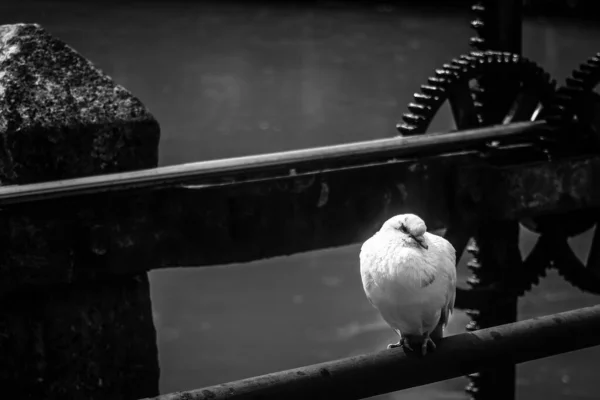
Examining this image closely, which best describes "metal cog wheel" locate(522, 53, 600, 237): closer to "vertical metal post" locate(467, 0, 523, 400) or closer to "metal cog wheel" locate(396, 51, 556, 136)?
"metal cog wheel" locate(396, 51, 556, 136)

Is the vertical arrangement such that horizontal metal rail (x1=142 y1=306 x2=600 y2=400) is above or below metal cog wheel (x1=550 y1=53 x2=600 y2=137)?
above

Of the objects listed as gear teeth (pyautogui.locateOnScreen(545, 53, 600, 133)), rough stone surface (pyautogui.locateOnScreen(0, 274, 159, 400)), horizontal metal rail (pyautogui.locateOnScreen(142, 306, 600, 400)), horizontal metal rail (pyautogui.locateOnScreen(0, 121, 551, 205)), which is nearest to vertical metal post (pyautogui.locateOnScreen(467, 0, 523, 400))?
gear teeth (pyautogui.locateOnScreen(545, 53, 600, 133))

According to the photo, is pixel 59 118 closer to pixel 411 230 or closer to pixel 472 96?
pixel 411 230

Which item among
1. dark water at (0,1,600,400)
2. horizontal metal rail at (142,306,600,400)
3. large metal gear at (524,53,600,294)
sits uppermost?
horizontal metal rail at (142,306,600,400)

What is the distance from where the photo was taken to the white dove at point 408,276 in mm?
2021

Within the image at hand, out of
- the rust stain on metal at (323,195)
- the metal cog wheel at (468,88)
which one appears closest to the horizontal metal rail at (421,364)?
the rust stain on metal at (323,195)

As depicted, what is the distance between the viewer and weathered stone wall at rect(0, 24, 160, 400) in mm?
2334

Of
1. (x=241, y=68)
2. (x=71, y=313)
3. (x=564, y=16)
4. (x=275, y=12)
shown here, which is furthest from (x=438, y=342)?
(x=275, y=12)

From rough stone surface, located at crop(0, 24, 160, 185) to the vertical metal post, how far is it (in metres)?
1.57

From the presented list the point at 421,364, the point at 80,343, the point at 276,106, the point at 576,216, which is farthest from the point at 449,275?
the point at 276,106

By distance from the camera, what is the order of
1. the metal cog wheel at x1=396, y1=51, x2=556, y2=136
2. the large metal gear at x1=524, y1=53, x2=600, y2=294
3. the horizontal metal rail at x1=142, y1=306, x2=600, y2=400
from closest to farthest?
the horizontal metal rail at x1=142, y1=306, x2=600, y2=400 < the metal cog wheel at x1=396, y1=51, x2=556, y2=136 < the large metal gear at x1=524, y1=53, x2=600, y2=294

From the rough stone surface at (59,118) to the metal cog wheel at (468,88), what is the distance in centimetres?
138

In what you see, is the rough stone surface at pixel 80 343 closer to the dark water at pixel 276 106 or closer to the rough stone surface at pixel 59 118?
the rough stone surface at pixel 59 118

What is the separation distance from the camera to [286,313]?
809 centimetres
